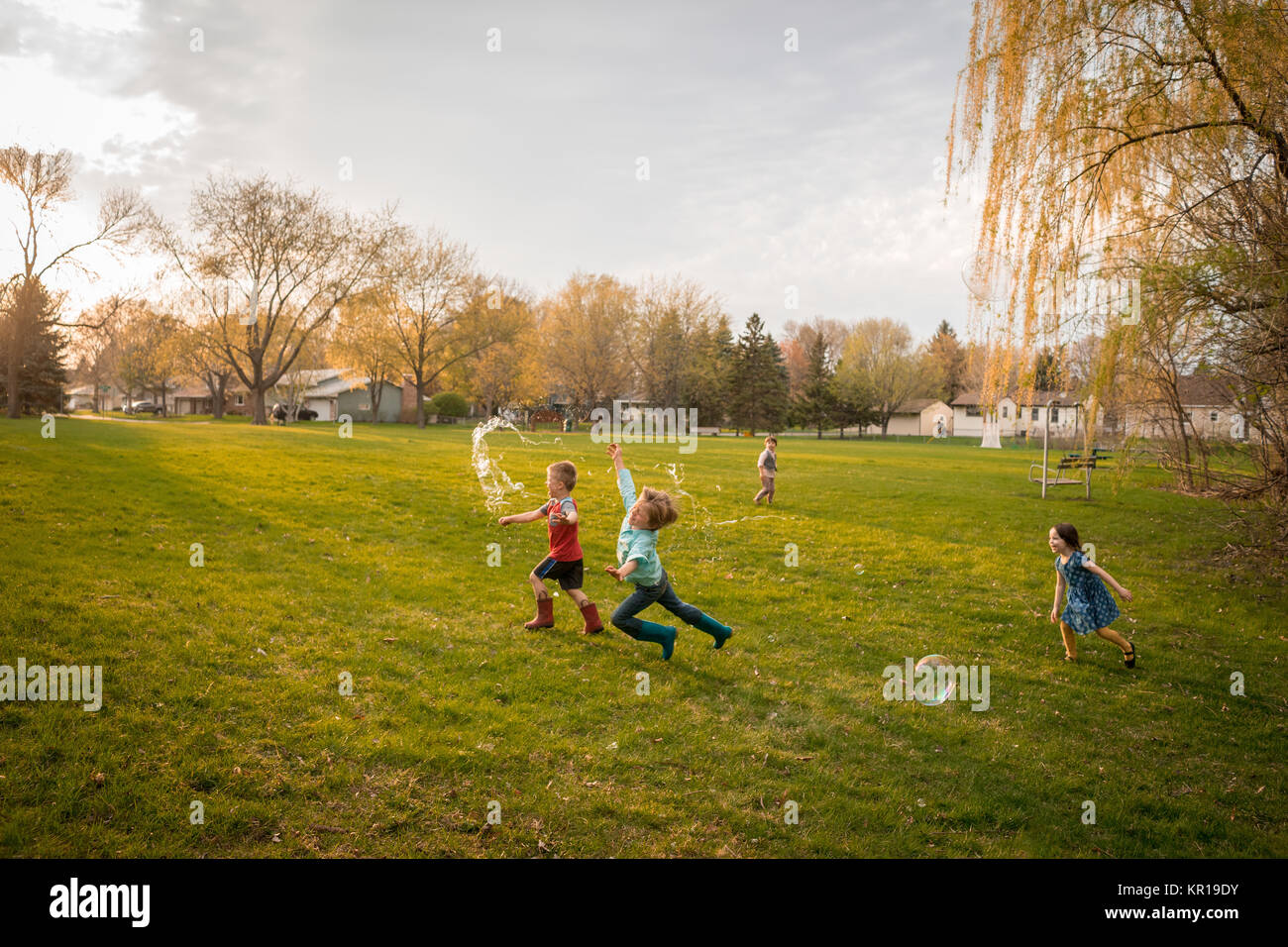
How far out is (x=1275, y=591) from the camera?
1162 centimetres

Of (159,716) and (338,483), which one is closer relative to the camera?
(159,716)

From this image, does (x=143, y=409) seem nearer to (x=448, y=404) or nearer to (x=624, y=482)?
(x=448, y=404)

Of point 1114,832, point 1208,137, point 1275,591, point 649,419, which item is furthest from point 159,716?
point 649,419

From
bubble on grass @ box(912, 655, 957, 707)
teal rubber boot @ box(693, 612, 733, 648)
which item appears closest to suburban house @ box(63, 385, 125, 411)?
teal rubber boot @ box(693, 612, 733, 648)

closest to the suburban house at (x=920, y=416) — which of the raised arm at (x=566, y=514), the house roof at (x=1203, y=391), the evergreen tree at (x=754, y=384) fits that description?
the evergreen tree at (x=754, y=384)

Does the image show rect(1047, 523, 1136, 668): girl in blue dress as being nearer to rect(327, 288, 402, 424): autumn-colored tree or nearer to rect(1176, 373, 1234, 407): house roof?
rect(1176, 373, 1234, 407): house roof

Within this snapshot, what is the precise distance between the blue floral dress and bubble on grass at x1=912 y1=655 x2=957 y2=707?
1832 mm

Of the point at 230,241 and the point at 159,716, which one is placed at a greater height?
the point at 230,241

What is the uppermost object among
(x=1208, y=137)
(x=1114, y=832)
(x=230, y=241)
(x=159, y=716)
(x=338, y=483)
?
(x=230, y=241)

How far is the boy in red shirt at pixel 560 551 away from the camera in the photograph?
311 inches

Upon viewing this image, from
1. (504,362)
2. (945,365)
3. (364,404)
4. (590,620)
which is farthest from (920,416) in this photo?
(590,620)

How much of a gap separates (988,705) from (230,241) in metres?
51.7

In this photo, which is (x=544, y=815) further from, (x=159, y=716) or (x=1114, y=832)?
(x=1114, y=832)

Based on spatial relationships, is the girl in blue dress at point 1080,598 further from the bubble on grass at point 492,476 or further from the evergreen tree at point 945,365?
the evergreen tree at point 945,365
